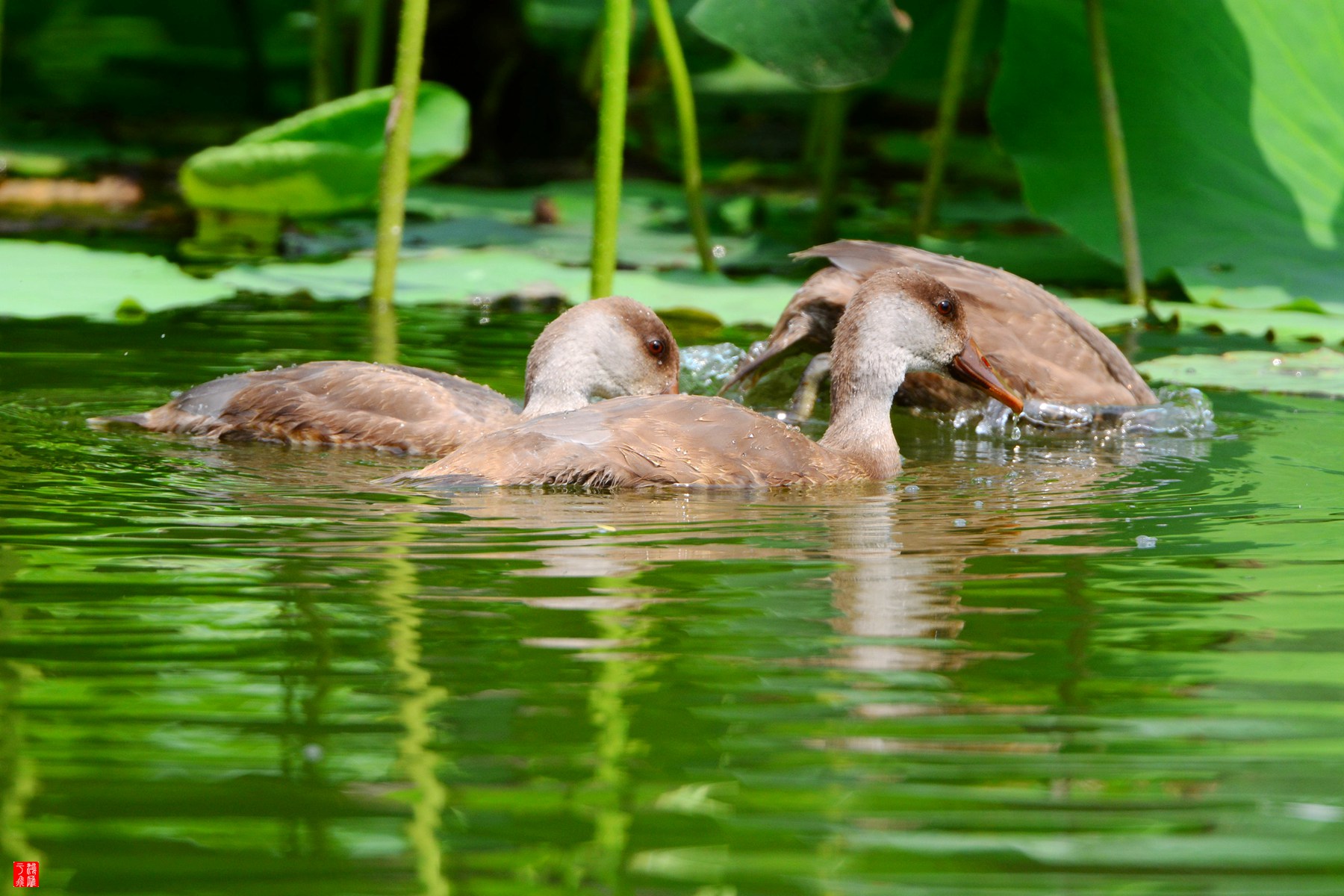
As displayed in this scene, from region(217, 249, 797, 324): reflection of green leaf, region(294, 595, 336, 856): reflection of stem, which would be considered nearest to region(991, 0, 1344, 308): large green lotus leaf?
region(217, 249, 797, 324): reflection of green leaf

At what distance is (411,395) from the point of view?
572cm

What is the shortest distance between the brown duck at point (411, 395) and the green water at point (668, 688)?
61 cm

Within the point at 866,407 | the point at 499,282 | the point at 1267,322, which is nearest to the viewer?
the point at 866,407

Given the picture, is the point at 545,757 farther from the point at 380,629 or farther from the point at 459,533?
the point at 459,533

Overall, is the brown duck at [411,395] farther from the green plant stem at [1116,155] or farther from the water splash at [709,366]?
the green plant stem at [1116,155]

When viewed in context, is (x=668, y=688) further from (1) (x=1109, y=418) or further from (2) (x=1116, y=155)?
(2) (x=1116, y=155)

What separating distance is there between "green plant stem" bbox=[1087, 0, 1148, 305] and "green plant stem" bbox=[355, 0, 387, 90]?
175 inches

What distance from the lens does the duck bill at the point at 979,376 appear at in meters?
5.89

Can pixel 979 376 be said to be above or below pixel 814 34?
below

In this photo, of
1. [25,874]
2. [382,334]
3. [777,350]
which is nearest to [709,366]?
[777,350]

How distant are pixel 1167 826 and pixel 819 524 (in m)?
2.06

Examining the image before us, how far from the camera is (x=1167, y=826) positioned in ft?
8.41

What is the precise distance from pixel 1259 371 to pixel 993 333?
98 cm

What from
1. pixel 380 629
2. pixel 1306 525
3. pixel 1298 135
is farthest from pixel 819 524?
pixel 1298 135
